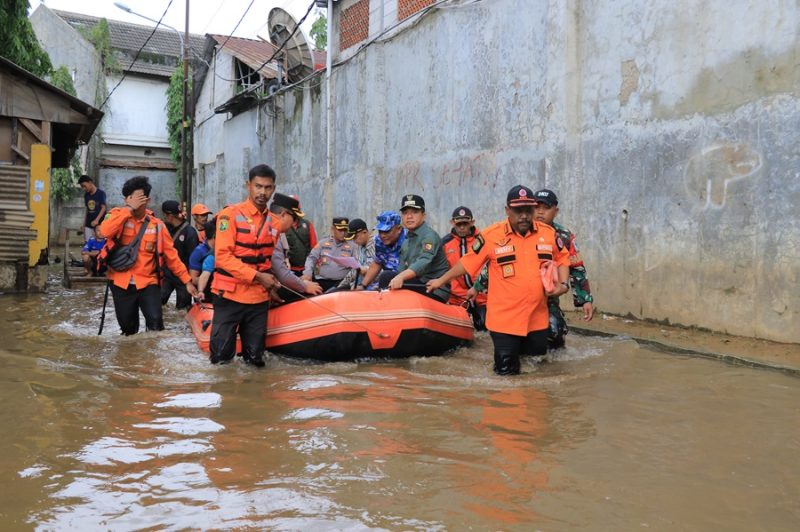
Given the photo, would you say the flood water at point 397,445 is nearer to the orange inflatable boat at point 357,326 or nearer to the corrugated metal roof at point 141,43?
the orange inflatable boat at point 357,326

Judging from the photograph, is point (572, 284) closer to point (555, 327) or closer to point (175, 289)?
point (555, 327)

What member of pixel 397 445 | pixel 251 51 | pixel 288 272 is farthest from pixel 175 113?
pixel 397 445

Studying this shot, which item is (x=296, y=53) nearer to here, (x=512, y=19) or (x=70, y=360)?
(x=512, y=19)

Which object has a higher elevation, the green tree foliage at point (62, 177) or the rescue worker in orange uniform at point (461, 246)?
the green tree foliage at point (62, 177)

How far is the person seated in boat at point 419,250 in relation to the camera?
7.20 meters

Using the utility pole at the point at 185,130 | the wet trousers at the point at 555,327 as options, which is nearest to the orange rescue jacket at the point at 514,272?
the wet trousers at the point at 555,327

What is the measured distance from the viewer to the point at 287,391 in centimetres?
562

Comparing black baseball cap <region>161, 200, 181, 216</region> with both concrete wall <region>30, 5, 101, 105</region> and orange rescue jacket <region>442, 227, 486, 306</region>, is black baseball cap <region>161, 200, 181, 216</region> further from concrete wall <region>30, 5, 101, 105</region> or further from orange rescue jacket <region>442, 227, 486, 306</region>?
concrete wall <region>30, 5, 101, 105</region>

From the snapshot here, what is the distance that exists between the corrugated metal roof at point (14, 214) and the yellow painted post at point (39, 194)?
0.40 feet

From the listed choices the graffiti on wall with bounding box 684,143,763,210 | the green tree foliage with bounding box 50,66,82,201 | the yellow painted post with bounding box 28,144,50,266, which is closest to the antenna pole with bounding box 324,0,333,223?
the yellow painted post with bounding box 28,144,50,266

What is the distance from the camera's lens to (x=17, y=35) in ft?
48.7

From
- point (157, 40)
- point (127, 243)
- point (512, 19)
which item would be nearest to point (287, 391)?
point (127, 243)

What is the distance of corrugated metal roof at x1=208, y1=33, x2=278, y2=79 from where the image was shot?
22.9m

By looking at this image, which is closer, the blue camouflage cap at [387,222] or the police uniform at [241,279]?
the police uniform at [241,279]
